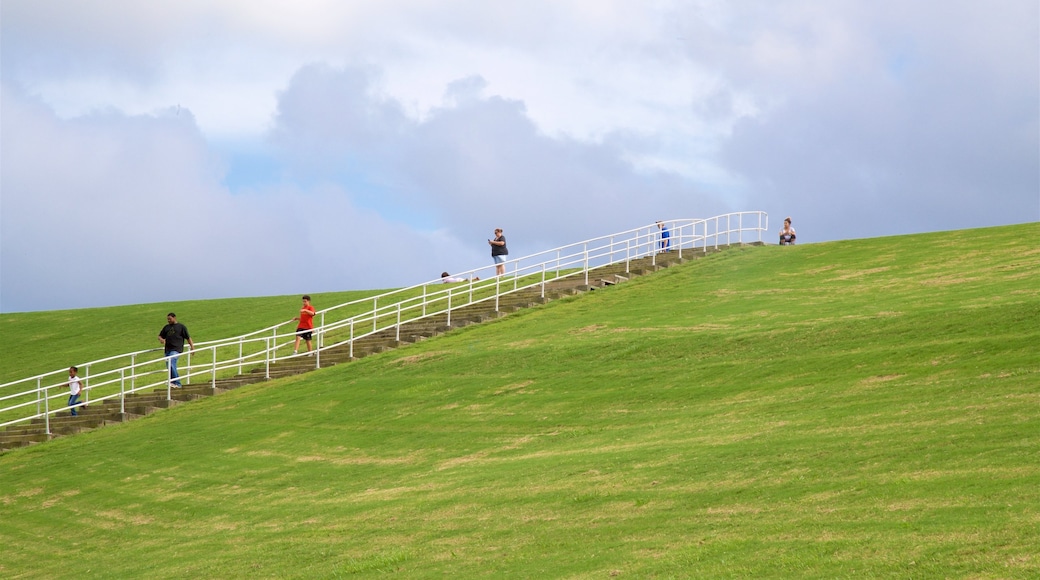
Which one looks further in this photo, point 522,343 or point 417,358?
point 417,358

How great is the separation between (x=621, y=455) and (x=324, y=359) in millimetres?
14999

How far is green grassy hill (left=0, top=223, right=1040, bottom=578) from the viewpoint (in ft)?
40.1

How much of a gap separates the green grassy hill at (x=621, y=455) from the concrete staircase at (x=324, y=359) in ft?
2.51

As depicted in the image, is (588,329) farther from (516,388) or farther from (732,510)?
(732,510)

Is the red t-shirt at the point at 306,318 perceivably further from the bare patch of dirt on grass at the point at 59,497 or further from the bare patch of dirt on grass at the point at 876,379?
the bare patch of dirt on grass at the point at 876,379

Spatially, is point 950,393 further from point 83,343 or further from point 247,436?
point 83,343

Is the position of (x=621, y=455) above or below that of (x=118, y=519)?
above

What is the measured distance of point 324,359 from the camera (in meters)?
30.7

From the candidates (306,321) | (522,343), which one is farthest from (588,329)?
(306,321)

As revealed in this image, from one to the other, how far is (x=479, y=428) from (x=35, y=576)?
7499 mm

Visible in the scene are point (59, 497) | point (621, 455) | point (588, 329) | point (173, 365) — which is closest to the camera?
point (621, 455)

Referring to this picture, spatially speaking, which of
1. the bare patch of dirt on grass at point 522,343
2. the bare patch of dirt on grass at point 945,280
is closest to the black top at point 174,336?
the bare patch of dirt on grass at point 522,343

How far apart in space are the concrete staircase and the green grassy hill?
0.76 m

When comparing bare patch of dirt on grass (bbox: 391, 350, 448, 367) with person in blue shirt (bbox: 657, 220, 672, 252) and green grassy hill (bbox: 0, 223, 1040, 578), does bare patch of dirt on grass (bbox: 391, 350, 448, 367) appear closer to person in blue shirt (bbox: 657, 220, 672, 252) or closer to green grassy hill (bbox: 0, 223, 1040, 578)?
green grassy hill (bbox: 0, 223, 1040, 578)
